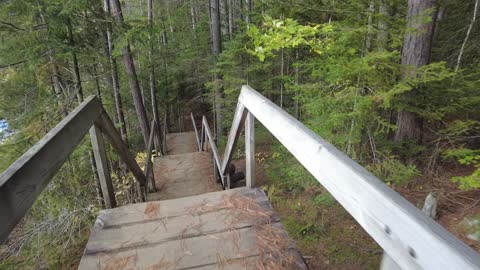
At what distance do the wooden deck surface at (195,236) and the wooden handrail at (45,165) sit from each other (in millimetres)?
715

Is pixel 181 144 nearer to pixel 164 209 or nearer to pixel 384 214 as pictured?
pixel 164 209

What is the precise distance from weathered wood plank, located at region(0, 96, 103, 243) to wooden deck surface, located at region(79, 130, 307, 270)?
2.61ft

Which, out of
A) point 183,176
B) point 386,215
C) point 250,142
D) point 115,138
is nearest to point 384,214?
point 386,215

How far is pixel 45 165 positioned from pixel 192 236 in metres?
1.20

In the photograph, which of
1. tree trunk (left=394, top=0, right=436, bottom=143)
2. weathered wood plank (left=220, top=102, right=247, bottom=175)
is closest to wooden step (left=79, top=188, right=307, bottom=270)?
weathered wood plank (left=220, top=102, right=247, bottom=175)

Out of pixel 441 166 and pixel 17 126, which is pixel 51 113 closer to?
pixel 17 126

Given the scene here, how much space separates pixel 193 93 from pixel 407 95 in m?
18.4

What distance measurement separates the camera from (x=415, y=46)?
4.62m

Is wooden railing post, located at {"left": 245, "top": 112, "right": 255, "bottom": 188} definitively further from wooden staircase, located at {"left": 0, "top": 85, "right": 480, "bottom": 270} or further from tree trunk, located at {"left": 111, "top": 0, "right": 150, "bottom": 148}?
tree trunk, located at {"left": 111, "top": 0, "right": 150, "bottom": 148}

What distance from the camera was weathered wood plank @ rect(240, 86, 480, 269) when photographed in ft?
2.32

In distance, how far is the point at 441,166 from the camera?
5.60 metres

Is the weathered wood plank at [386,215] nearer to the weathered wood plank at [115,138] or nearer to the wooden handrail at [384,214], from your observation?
the wooden handrail at [384,214]

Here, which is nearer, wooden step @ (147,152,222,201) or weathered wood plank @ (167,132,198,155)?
wooden step @ (147,152,222,201)

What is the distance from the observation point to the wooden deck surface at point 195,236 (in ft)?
6.82
